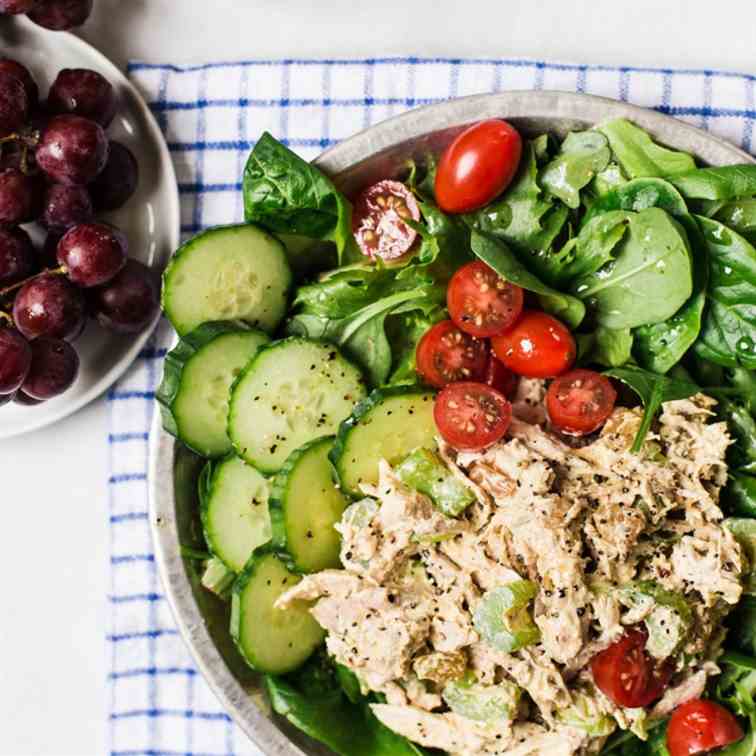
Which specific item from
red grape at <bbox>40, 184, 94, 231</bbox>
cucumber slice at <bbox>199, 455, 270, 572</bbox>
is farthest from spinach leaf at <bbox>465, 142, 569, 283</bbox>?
red grape at <bbox>40, 184, 94, 231</bbox>

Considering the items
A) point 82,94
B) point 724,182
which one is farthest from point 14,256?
point 724,182

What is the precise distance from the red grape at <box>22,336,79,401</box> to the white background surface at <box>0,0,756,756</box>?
0.25 m

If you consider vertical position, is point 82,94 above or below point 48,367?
above

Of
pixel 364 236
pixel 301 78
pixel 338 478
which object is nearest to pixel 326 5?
pixel 301 78

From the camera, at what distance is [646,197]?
7.88 ft

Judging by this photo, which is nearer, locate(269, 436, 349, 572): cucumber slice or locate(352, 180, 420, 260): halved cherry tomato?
locate(269, 436, 349, 572): cucumber slice

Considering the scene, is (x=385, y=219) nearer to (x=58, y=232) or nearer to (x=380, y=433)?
(x=380, y=433)

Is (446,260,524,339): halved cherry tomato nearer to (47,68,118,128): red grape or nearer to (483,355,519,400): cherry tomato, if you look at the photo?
(483,355,519,400): cherry tomato

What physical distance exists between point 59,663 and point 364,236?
1353mm

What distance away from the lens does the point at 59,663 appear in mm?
2938

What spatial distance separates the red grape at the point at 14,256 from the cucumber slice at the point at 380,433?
83 cm

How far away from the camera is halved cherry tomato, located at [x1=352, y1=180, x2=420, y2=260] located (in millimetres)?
2510

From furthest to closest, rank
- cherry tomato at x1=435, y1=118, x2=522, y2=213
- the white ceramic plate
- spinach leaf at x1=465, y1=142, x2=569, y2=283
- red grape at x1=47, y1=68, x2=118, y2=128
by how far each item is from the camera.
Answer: the white ceramic plate < red grape at x1=47, y1=68, x2=118, y2=128 < spinach leaf at x1=465, y1=142, x2=569, y2=283 < cherry tomato at x1=435, y1=118, x2=522, y2=213

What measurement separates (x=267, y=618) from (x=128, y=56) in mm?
1388
